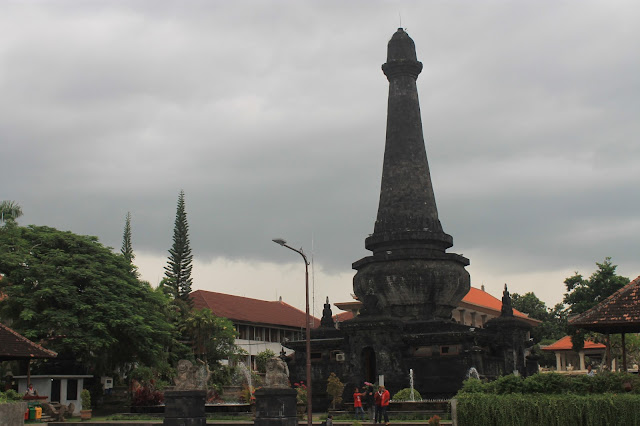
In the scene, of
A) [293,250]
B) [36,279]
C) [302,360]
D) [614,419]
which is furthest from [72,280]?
[614,419]

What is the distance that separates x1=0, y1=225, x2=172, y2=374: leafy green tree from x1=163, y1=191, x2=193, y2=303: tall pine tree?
13523 mm

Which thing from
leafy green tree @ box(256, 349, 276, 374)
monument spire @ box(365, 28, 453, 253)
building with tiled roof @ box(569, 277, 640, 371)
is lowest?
leafy green tree @ box(256, 349, 276, 374)

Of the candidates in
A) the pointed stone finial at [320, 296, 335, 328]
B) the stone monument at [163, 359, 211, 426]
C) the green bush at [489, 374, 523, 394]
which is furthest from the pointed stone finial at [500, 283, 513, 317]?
the stone monument at [163, 359, 211, 426]

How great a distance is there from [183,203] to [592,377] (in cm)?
4285

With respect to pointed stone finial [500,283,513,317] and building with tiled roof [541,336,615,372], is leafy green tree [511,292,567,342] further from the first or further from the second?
pointed stone finial [500,283,513,317]

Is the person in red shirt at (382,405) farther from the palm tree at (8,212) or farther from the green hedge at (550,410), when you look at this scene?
the palm tree at (8,212)

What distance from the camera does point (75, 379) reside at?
1436 inches

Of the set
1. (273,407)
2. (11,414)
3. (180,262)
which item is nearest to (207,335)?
(180,262)

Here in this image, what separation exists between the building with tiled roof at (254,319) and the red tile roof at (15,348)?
1120 inches

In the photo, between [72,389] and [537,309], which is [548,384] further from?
[537,309]

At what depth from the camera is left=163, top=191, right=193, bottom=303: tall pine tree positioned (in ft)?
181

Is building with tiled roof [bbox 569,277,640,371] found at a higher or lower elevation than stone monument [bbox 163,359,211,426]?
higher

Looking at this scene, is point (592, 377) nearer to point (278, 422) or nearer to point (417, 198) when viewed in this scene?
point (278, 422)

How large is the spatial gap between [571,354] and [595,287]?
11084mm
